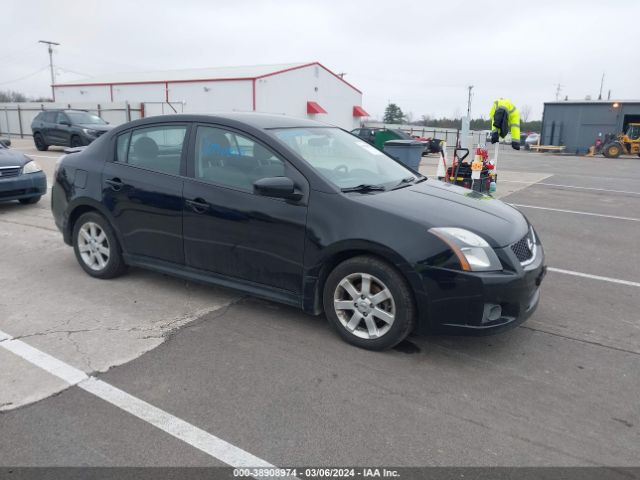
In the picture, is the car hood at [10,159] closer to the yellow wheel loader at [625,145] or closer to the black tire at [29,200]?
the black tire at [29,200]

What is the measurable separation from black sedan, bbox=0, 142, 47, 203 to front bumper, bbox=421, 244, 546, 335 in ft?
24.5

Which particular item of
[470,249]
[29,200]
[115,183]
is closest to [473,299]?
[470,249]

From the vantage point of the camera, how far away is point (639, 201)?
38.5 feet

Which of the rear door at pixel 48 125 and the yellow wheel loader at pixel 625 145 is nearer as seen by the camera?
the rear door at pixel 48 125

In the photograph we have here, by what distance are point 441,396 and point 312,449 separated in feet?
3.10

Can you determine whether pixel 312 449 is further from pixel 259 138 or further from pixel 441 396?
pixel 259 138

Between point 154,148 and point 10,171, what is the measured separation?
16.2ft

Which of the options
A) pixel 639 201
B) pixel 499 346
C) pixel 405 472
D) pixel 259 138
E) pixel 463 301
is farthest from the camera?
pixel 639 201

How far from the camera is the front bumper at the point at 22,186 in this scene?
321 inches

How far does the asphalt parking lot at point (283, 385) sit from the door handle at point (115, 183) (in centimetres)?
94

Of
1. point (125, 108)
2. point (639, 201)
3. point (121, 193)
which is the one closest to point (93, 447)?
point (121, 193)

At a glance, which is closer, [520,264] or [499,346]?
[520,264]

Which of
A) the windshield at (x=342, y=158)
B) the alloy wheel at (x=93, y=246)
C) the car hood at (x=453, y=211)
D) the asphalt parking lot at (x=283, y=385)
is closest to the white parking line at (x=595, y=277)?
the asphalt parking lot at (x=283, y=385)

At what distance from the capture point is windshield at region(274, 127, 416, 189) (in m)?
4.04
